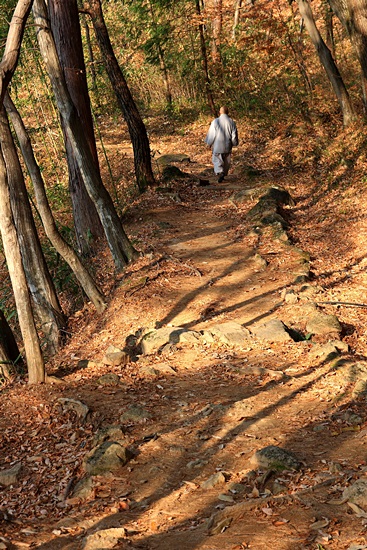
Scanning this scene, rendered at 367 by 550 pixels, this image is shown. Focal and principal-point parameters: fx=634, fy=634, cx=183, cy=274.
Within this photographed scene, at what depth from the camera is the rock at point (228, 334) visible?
7806mm

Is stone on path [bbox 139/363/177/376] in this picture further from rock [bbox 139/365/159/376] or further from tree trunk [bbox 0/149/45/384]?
tree trunk [bbox 0/149/45/384]

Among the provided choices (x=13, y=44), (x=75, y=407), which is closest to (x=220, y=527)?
(x=75, y=407)

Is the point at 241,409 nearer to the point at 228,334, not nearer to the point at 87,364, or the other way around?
the point at 228,334

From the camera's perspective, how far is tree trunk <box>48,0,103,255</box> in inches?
479

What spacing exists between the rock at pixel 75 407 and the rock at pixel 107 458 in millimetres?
841

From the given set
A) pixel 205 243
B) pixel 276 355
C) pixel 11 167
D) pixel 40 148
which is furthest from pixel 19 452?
pixel 40 148

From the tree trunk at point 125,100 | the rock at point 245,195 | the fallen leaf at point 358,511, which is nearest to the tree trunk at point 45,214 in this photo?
the tree trunk at point 125,100

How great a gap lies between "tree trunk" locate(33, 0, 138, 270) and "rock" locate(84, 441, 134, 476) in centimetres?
546

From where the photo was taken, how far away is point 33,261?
9641mm

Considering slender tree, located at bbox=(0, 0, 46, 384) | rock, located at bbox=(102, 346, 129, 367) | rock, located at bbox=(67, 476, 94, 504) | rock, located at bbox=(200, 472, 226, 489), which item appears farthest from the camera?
rock, located at bbox=(102, 346, 129, 367)

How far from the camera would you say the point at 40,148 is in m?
23.0

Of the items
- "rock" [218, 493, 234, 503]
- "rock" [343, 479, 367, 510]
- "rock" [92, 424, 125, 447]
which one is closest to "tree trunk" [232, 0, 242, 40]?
"rock" [92, 424, 125, 447]

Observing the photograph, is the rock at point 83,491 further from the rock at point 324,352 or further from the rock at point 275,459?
the rock at point 324,352

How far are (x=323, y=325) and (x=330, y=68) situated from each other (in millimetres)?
10756
